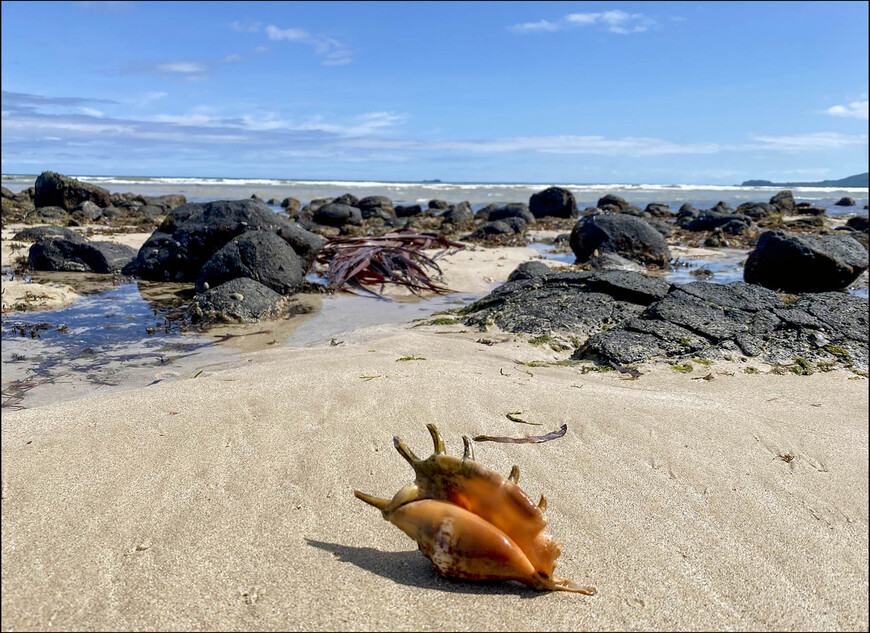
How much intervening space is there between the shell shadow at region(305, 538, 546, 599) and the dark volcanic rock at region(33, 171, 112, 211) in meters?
23.9

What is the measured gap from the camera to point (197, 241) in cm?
938

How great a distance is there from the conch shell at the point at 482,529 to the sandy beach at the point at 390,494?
8cm

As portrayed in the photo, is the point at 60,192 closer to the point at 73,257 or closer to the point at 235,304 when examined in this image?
the point at 73,257

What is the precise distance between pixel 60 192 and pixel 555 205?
744 inches

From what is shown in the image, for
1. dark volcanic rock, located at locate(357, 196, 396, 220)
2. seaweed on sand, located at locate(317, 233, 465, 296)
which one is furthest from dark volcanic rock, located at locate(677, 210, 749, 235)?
seaweed on sand, located at locate(317, 233, 465, 296)

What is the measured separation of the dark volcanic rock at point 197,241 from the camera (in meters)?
9.38

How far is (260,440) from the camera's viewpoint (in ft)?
9.22

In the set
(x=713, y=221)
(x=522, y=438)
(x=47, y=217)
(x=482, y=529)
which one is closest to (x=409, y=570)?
(x=482, y=529)

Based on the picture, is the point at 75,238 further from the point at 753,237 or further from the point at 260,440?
the point at 753,237

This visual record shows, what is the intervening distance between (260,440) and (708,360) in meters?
3.26

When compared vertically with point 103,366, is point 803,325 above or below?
above

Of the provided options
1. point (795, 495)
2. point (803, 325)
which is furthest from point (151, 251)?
point (795, 495)

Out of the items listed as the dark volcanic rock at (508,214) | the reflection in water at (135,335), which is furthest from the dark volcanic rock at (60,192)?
the reflection in water at (135,335)

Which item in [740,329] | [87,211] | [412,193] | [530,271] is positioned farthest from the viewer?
[412,193]
